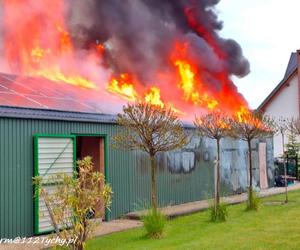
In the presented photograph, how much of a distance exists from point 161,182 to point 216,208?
135 inches

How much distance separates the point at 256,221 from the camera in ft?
40.5

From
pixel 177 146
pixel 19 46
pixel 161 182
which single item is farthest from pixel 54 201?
pixel 19 46

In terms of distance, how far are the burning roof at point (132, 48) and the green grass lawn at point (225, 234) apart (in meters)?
5.88

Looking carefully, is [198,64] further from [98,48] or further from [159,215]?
[159,215]

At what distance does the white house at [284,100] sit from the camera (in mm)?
33500

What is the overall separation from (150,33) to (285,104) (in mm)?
15324

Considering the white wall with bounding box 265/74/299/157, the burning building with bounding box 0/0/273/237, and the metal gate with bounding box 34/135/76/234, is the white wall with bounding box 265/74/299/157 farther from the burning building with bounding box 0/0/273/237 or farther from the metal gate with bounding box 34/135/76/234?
the metal gate with bounding box 34/135/76/234

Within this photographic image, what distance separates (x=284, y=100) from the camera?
112ft

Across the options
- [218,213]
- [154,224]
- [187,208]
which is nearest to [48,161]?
[154,224]

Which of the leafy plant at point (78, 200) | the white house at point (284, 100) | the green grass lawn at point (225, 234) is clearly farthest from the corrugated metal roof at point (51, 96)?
the white house at point (284, 100)

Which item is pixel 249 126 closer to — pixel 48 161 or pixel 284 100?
pixel 48 161

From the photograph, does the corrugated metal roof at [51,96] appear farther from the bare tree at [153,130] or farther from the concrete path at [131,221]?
the concrete path at [131,221]

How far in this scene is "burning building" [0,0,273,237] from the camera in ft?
37.6

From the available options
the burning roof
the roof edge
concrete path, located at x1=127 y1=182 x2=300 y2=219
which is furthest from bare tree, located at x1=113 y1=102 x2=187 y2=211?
the burning roof
